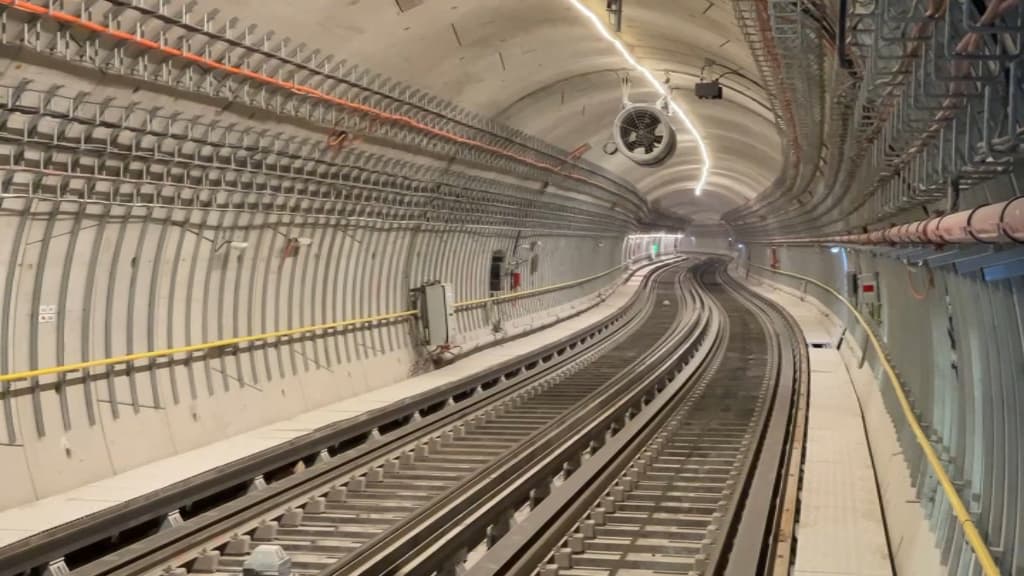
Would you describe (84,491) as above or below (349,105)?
below

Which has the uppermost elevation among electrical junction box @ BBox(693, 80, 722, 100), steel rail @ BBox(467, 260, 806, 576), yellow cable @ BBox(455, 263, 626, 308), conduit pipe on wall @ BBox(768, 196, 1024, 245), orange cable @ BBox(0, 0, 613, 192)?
electrical junction box @ BBox(693, 80, 722, 100)

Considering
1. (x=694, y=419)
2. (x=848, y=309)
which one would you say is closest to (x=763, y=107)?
(x=848, y=309)

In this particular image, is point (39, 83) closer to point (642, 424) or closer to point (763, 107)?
point (642, 424)

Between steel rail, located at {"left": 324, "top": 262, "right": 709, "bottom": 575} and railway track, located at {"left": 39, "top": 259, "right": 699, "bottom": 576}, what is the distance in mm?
55

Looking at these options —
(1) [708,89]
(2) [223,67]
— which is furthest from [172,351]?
(1) [708,89]

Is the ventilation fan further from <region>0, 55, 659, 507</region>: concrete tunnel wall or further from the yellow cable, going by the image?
the yellow cable

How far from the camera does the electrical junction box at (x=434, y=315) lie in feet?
62.3

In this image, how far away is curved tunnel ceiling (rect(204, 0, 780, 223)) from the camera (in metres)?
12.7

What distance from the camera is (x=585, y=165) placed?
96.1 ft

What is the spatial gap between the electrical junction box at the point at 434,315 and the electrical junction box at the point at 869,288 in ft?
21.4

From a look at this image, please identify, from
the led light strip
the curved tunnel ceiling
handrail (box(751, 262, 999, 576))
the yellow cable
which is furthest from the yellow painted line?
handrail (box(751, 262, 999, 576))

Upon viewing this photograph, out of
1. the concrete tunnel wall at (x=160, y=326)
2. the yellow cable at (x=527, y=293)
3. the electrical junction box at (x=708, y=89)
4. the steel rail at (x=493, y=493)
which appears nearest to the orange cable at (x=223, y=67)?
the concrete tunnel wall at (x=160, y=326)

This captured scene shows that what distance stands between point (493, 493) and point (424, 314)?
857 cm

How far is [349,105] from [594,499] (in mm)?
5333
